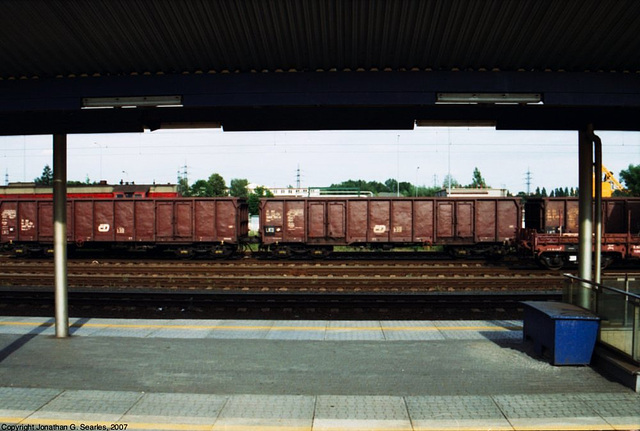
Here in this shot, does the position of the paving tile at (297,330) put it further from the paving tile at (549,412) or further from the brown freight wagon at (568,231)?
the brown freight wagon at (568,231)

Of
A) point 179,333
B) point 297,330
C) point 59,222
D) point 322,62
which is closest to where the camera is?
point 322,62

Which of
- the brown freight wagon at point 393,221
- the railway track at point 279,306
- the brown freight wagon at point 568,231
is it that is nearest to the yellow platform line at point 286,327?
the railway track at point 279,306

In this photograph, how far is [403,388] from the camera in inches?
234

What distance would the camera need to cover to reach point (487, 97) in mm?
7031

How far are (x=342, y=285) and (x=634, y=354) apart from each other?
8907 mm

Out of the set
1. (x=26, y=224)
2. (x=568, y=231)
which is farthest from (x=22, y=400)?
(x=568, y=231)

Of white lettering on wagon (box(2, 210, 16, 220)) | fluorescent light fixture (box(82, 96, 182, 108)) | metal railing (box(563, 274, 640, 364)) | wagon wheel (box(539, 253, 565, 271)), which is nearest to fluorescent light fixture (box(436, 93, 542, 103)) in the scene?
metal railing (box(563, 274, 640, 364))

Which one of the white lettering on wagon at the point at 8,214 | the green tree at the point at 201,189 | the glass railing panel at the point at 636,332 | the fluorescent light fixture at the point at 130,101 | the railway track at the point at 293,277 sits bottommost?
the railway track at the point at 293,277

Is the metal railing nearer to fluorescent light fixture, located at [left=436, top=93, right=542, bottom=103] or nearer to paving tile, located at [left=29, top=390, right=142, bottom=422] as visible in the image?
fluorescent light fixture, located at [left=436, top=93, right=542, bottom=103]

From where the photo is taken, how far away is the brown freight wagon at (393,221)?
66.6 ft

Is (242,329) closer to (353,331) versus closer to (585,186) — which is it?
(353,331)

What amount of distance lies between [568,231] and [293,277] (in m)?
12.2

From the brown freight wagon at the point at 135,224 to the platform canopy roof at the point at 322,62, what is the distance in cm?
1264

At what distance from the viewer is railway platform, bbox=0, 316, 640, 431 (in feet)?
16.6
